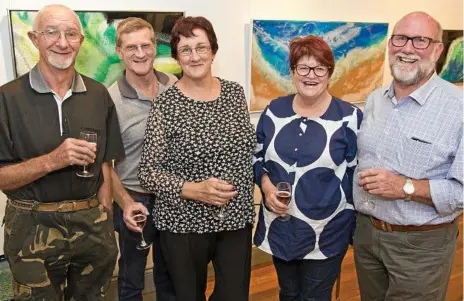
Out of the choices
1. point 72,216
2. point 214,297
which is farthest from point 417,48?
point 72,216

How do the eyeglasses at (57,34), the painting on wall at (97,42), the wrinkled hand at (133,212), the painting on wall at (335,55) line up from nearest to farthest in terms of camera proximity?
the eyeglasses at (57,34), the wrinkled hand at (133,212), the painting on wall at (97,42), the painting on wall at (335,55)

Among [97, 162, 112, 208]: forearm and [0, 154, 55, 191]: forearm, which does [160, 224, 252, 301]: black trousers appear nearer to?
[97, 162, 112, 208]: forearm

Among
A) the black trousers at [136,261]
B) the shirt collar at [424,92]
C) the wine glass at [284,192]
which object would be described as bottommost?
the black trousers at [136,261]

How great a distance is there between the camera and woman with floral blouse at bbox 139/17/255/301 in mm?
1921

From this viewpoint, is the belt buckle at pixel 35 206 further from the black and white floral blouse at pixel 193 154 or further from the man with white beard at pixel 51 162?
the black and white floral blouse at pixel 193 154

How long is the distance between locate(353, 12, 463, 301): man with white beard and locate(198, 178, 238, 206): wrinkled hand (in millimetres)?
567

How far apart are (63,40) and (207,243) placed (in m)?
1.10

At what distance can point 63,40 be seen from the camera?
6.11 ft

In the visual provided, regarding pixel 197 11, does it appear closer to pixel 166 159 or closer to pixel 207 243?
pixel 166 159

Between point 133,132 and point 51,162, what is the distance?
0.52 metres

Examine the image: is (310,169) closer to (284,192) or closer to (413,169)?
(284,192)

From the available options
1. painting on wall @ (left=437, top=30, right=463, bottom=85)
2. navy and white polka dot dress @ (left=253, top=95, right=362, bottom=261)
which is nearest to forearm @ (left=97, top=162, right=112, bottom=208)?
navy and white polka dot dress @ (left=253, top=95, right=362, bottom=261)

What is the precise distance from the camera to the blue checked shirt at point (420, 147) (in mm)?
1804

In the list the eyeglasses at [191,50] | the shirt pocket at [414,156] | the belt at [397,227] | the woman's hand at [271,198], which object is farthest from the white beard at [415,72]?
the eyeglasses at [191,50]
